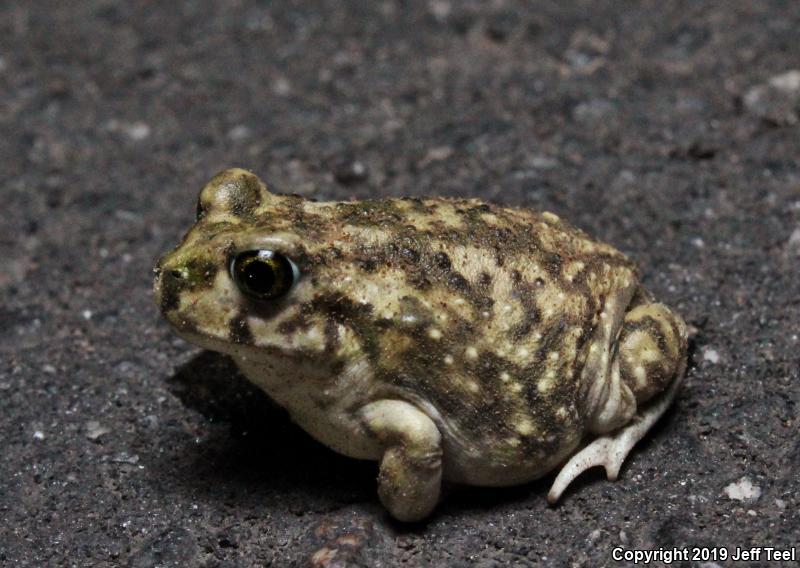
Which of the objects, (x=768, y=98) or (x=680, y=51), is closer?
(x=768, y=98)

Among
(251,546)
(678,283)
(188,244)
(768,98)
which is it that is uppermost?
(188,244)

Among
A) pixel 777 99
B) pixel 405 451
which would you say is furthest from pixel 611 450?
pixel 777 99

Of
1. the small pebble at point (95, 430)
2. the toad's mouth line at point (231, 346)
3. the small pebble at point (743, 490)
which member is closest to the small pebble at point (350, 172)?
the small pebble at point (95, 430)

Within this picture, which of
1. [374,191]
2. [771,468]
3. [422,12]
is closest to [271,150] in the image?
[374,191]

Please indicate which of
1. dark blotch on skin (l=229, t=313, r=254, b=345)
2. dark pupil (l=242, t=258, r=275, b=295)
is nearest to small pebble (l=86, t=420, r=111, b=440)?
dark blotch on skin (l=229, t=313, r=254, b=345)

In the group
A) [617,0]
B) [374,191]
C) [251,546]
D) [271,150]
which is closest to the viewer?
[251,546]

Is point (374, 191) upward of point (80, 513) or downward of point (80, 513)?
upward

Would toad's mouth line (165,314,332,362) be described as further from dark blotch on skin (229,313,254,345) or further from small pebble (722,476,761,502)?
small pebble (722,476,761,502)

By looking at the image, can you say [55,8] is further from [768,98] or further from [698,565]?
[698,565]

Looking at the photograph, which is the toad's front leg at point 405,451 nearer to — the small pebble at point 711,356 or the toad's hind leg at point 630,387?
the toad's hind leg at point 630,387
